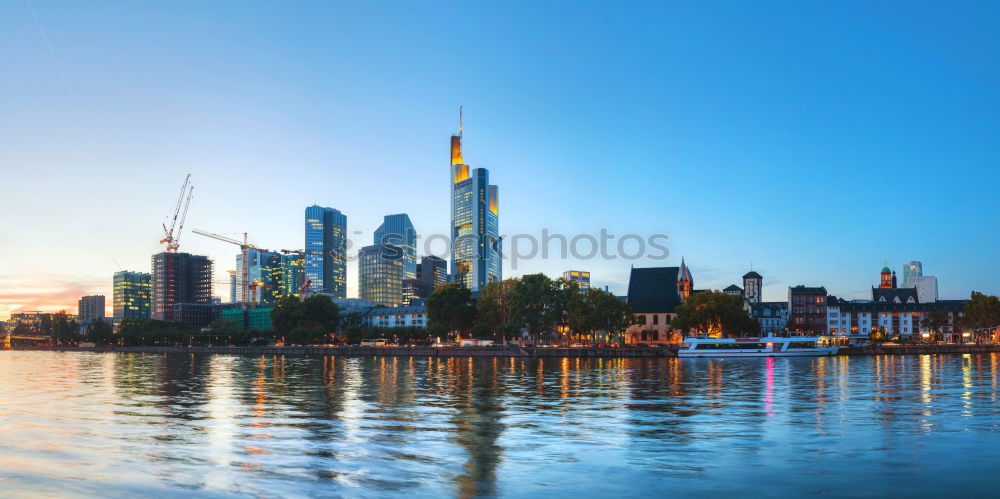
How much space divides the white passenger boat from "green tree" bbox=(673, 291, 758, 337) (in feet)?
39.5

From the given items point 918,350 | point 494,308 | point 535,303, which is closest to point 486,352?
point 535,303

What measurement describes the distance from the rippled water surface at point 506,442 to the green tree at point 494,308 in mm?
106704

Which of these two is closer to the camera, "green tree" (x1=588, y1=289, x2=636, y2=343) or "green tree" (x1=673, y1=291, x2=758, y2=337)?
"green tree" (x1=673, y1=291, x2=758, y2=337)

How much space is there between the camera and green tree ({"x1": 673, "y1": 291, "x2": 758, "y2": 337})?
140m

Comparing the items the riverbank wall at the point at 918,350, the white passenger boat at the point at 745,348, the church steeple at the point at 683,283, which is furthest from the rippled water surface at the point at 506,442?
the church steeple at the point at 683,283

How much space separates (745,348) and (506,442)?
105555mm

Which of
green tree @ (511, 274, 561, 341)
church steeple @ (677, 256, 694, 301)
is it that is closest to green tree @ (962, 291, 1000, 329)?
church steeple @ (677, 256, 694, 301)

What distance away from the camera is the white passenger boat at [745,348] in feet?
411

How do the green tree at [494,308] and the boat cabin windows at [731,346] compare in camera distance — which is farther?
the green tree at [494,308]

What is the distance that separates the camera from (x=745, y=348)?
128500 millimetres

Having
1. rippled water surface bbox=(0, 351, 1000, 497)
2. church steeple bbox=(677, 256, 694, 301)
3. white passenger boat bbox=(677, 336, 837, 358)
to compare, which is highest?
church steeple bbox=(677, 256, 694, 301)

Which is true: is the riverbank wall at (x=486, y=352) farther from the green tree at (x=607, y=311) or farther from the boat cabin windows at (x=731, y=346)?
the boat cabin windows at (x=731, y=346)

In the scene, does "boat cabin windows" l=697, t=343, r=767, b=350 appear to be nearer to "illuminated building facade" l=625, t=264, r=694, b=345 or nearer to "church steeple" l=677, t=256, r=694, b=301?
"illuminated building facade" l=625, t=264, r=694, b=345

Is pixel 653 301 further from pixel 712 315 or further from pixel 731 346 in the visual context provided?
pixel 731 346
